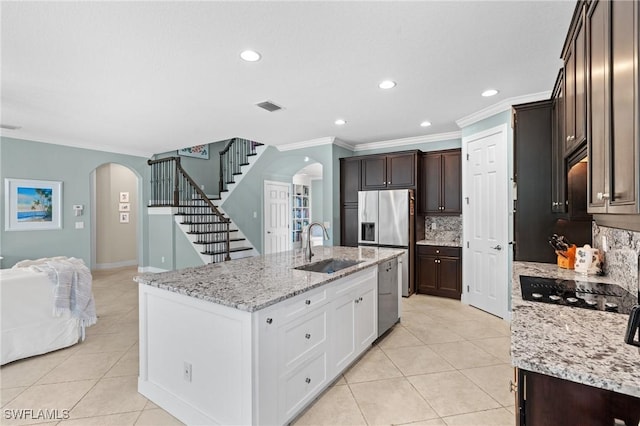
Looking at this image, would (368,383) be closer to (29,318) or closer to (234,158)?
(29,318)

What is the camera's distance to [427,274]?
4984 mm

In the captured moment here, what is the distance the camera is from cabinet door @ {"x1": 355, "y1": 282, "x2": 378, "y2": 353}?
278cm

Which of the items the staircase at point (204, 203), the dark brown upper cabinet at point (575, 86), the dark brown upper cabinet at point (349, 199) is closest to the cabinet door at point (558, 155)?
the dark brown upper cabinet at point (575, 86)

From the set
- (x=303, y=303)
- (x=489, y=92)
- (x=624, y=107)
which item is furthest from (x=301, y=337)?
(x=489, y=92)

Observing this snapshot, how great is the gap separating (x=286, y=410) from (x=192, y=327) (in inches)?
30.3

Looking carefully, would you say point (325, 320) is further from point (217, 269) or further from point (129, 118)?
point (129, 118)

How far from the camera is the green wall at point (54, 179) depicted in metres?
5.15

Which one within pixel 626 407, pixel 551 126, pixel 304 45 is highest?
pixel 304 45

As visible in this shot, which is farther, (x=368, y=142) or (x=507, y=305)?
(x=368, y=142)

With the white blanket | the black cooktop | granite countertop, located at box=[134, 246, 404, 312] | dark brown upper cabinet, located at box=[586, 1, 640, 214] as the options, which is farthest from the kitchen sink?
the white blanket

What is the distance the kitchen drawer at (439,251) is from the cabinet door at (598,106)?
3.45 meters

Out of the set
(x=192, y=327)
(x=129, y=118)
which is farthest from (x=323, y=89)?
(x=129, y=118)

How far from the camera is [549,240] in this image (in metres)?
2.77

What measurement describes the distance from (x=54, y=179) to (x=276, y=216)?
4207mm
